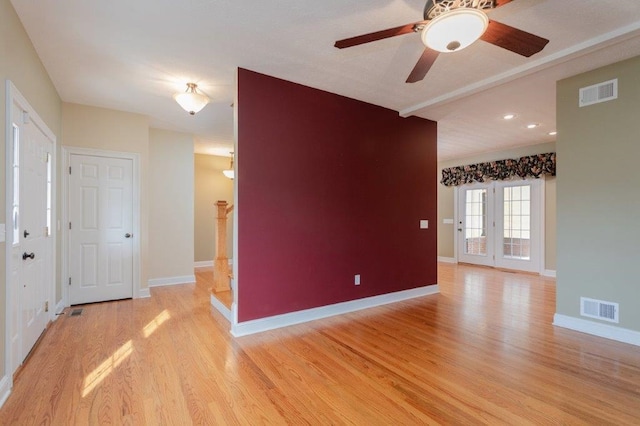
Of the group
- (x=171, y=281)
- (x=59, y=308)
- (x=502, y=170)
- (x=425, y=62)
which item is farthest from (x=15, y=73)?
(x=502, y=170)

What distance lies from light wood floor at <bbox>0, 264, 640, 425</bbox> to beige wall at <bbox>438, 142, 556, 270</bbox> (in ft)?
10.7

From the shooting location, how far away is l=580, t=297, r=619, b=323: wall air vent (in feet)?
9.58

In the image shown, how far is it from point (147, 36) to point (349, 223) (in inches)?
111

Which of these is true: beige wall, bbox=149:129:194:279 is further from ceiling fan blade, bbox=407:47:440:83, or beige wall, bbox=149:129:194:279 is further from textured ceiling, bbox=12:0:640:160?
ceiling fan blade, bbox=407:47:440:83

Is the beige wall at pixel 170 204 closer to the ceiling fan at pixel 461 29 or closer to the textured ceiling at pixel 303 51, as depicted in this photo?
the textured ceiling at pixel 303 51

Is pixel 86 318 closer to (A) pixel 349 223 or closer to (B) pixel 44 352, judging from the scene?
(B) pixel 44 352

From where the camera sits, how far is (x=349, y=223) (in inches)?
153

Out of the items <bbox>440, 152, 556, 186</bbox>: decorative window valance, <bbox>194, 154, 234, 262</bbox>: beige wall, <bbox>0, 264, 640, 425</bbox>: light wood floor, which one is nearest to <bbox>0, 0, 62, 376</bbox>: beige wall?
<bbox>0, 264, 640, 425</bbox>: light wood floor

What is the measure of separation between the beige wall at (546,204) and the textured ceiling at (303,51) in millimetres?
2376

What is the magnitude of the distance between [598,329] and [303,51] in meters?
3.99

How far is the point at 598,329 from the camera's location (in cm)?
299

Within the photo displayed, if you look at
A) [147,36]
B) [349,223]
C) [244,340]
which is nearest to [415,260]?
[349,223]

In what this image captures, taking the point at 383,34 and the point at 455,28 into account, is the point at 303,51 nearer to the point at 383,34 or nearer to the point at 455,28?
the point at 383,34

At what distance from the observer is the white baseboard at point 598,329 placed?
281 cm
